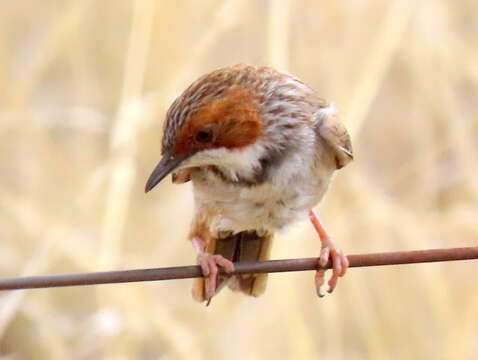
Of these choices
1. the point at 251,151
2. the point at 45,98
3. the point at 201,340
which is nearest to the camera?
the point at 251,151

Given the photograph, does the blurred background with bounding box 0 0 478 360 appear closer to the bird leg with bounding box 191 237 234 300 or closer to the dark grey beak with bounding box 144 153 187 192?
the bird leg with bounding box 191 237 234 300

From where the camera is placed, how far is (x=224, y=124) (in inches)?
54.6

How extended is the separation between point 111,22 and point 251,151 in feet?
8.25

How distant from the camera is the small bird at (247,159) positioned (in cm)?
136

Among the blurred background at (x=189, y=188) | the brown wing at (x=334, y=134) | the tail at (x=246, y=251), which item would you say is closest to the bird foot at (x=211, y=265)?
the tail at (x=246, y=251)

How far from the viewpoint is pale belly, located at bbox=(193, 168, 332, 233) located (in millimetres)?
1490

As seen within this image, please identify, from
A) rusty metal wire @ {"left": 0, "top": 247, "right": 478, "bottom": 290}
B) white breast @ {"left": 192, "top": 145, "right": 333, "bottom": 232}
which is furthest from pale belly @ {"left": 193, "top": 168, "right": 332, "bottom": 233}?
rusty metal wire @ {"left": 0, "top": 247, "right": 478, "bottom": 290}

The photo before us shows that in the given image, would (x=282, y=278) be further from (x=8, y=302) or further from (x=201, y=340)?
(x=8, y=302)

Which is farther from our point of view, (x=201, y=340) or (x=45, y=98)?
(x=45, y=98)

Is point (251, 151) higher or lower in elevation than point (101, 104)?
higher

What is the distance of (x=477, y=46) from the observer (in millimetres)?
3734

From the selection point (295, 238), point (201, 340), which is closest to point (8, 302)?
point (201, 340)

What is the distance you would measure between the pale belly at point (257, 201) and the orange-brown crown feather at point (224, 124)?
3.9 inches

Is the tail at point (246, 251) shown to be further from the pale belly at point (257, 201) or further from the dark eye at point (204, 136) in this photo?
the dark eye at point (204, 136)
